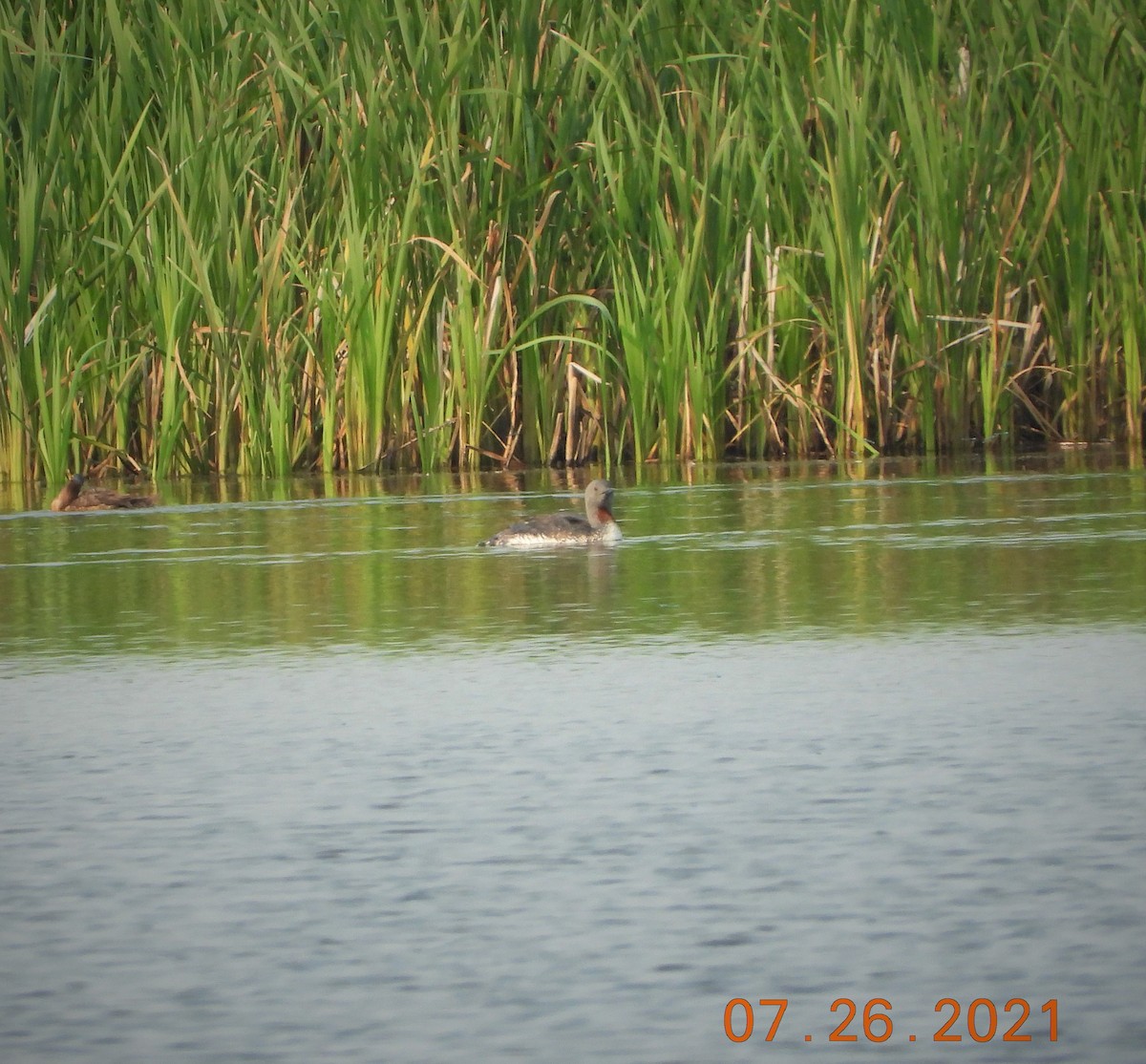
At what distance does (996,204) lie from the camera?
9.55 m

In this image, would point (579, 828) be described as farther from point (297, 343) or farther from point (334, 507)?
point (297, 343)

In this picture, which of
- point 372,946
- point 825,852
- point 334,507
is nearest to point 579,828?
point 825,852

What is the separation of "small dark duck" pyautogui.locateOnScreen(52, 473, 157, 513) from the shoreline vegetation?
3.48 feet

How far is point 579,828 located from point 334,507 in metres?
4.93

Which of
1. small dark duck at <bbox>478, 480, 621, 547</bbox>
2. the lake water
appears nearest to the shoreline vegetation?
small dark duck at <bbox>478, 480, 621, 547</bbox>

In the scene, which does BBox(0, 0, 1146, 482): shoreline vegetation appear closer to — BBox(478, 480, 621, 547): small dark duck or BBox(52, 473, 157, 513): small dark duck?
BBox(52, 473, 157, 513): small dark duck

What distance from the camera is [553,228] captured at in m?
9.38

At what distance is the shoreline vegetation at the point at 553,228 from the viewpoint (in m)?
8.94

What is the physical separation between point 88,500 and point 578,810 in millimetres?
5137

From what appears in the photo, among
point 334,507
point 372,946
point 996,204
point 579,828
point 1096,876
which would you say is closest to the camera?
point 372,946
